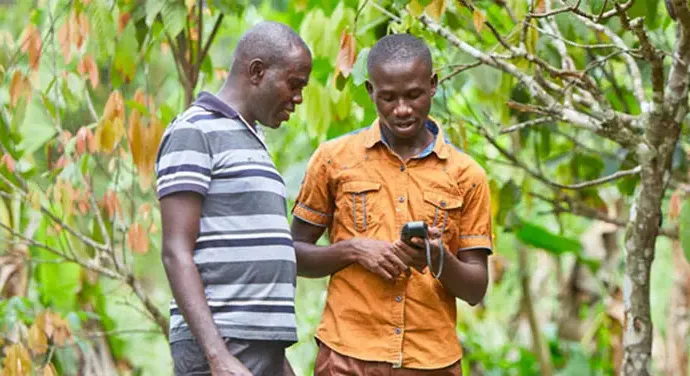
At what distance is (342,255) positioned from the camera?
8.92ft

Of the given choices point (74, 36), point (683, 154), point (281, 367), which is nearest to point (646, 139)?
point (683, 154)

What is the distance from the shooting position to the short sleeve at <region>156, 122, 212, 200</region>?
7.55 feet

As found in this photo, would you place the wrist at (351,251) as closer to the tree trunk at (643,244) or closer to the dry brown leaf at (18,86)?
the tree trunk at (643,244)

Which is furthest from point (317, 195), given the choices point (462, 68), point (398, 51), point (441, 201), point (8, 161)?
point (8, 161)

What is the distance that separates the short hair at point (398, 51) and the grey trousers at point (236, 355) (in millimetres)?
813

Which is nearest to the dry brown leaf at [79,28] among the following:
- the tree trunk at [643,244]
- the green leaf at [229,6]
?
the green leaf at [229,6]

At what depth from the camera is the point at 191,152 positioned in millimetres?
2326

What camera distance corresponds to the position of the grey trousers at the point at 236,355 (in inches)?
92.0

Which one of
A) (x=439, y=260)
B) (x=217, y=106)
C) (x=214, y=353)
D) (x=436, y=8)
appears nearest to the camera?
(x=214, y=353)

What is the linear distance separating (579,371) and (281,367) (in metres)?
4.64

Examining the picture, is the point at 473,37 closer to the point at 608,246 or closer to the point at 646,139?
the point at 646,139

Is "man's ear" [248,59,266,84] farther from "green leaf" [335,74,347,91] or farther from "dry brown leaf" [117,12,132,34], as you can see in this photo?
"dry brown leaf" [117,12,132,34]

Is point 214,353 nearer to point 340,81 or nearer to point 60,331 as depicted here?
point 340,81

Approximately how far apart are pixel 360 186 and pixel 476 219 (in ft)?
1.10
